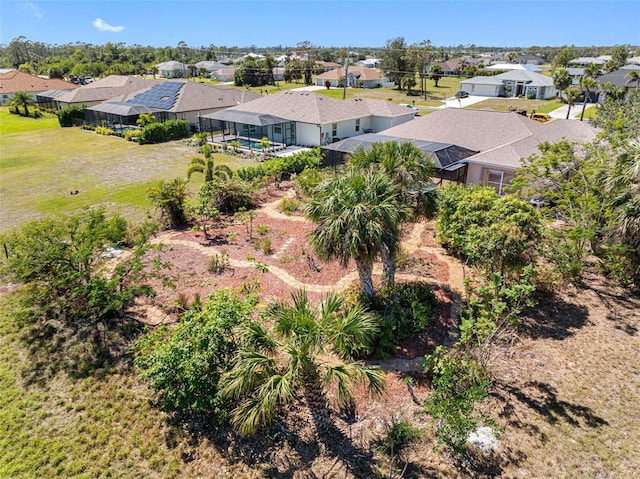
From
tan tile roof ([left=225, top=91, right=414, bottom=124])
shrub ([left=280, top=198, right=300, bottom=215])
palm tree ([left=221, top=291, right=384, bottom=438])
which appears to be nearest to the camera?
palm tree ([left=221, top=291, right=384, bottom=438])

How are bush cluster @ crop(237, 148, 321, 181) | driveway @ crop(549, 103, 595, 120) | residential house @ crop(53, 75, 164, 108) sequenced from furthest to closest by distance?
residential house @ crop(53, 75, 164, 108)
driveway @ crop(549, 103, 595, 120)
bush cluster @ crop(237, 148, 321, 181)

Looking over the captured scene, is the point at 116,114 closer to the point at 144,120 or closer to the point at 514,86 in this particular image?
the point at 144,120

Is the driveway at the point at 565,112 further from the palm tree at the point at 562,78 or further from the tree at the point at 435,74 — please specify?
the tree at the point at 435,74

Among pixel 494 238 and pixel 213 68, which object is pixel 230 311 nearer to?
pixel 494 238

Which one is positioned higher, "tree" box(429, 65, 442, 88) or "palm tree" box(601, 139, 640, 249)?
"tree" box(429, 65, 442, 88)

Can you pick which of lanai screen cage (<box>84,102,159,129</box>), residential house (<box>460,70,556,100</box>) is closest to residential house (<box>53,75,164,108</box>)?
lanai screen cage (<box>84,102,159,129</box>)

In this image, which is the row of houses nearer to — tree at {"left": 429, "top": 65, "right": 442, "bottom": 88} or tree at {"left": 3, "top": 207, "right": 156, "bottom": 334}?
tree at {"left": 3, "top": 207, "right": 156, "bottom": 334}

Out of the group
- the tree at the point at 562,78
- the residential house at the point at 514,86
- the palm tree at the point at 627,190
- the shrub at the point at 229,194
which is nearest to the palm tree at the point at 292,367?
the palm tree at the point at 627,190
